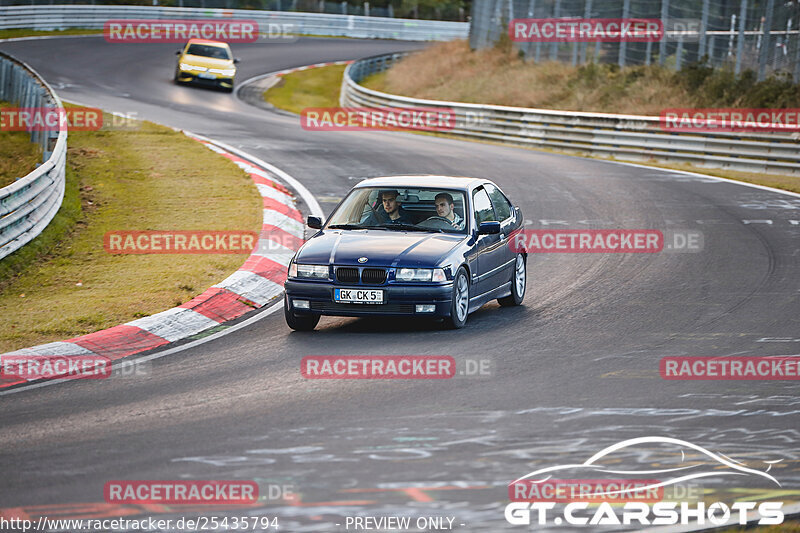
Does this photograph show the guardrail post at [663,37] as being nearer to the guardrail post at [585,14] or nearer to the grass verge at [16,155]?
the guardrail post at [585,14]

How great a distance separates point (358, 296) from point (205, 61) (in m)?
31.0

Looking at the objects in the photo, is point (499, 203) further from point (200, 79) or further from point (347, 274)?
point (200, 79)

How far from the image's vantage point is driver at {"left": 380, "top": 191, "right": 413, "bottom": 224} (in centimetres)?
1135

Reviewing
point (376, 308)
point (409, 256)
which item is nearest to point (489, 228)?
point (409, 256)

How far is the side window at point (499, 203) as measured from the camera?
40.2 feet

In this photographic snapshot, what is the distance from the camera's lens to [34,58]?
137 ft

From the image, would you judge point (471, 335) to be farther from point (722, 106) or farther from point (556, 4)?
point (556, 4)

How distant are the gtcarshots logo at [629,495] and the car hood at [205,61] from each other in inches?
1361

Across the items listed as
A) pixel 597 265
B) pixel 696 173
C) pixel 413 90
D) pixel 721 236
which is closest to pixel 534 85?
pixel 413 90

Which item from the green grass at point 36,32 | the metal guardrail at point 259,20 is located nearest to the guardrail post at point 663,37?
the green grass at point 36,32

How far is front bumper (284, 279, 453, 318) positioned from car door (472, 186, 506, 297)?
2.88ft

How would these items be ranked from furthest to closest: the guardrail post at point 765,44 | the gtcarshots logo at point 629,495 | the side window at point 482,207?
the guardrail post at point 765,44
the side window at point 482,207
the gtcarshots logo at point 629,495

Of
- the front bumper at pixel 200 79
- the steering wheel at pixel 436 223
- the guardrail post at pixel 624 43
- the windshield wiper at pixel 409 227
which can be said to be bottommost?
the front bumper at pixel 200 79

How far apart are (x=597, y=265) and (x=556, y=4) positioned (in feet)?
86.8
